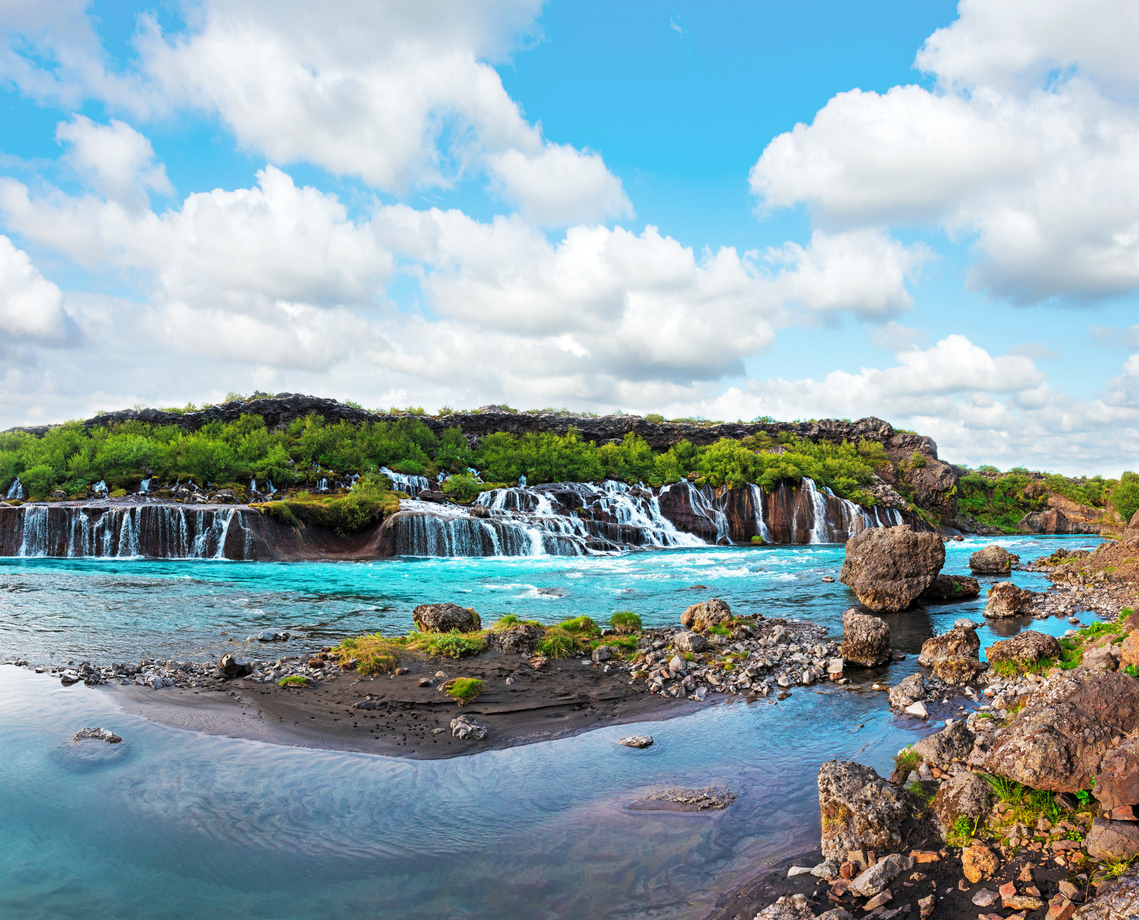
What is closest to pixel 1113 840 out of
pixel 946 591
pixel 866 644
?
pixel 866 644

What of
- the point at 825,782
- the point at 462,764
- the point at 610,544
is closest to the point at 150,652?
the point at 462,764

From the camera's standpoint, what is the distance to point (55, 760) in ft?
27.3

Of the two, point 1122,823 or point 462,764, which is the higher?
point 1122,823

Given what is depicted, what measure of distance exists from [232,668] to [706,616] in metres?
10.3

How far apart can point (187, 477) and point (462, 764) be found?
157ft

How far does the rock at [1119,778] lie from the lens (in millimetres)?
4945

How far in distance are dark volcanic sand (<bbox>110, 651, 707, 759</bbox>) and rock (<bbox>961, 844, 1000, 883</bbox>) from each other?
209 inches

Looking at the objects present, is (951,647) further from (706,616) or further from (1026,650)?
(706,616)

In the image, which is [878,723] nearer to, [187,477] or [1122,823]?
[1122,823]

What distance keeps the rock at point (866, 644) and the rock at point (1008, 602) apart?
22.8 ft

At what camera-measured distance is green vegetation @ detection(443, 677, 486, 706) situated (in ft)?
34.8

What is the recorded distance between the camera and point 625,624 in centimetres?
1555

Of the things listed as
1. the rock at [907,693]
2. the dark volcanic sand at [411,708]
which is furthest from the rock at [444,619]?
the rock at [907,693]

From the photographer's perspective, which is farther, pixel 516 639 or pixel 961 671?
pixel 516 639
